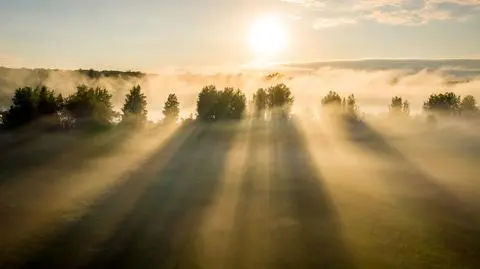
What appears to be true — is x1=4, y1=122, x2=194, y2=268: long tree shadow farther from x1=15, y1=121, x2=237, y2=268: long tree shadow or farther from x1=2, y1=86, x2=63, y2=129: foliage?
x1=2, y1=86, x2=63, y2=129: foliage

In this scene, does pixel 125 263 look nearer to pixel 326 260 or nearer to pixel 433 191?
pixel 326 260

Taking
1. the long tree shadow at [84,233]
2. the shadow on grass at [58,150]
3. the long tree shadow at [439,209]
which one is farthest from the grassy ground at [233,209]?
the shadow on grass at [58,150]

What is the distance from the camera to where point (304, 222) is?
98938 millimetres

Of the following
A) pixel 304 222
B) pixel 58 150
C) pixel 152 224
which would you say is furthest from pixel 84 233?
pixel 58 150

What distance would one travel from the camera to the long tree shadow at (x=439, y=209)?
278ft

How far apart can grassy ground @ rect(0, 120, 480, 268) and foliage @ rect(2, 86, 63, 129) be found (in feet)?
76.9

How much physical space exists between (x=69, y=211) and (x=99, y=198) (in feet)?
35.9

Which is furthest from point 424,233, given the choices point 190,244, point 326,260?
point 190,244

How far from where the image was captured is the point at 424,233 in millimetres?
92125

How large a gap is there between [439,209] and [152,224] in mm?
56048

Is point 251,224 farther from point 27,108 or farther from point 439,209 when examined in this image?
point 27,108

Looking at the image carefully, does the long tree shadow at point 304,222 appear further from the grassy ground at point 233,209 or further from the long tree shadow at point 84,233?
the long tree shadow at point 84,233

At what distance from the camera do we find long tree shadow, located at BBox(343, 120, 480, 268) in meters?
84.9

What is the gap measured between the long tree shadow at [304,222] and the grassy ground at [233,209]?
325 mm
